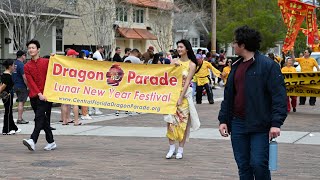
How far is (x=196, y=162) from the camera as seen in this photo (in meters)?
10.3

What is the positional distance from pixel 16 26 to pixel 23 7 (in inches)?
57.6

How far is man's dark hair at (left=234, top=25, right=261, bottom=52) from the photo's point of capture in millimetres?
6496

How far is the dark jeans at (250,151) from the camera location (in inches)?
253

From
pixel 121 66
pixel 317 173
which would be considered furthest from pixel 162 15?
pixel 317 173

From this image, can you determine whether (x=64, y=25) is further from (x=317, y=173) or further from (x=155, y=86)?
(x=317, y=173)

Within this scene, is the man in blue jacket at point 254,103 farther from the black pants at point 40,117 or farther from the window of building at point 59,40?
the window of building at point 59,40

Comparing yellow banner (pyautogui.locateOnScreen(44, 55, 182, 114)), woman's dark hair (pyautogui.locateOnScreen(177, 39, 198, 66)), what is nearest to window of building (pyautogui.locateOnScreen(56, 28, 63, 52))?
yellow banner (pyautogui.locateOnScreen(44, 55, 182, 114))

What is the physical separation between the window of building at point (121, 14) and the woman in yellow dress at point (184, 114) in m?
28.5

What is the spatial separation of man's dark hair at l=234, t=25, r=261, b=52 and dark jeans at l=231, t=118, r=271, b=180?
73cm

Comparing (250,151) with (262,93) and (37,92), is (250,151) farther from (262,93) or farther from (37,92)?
(37,92)

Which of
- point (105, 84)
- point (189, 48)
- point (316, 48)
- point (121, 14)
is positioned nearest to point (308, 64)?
point (105, 84)

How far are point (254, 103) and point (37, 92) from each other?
18.8ft

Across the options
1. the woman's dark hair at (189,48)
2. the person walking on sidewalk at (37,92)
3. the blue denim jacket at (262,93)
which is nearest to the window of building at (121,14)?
the person walking on sidewalk at (37,92)

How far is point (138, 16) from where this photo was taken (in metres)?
48.3
